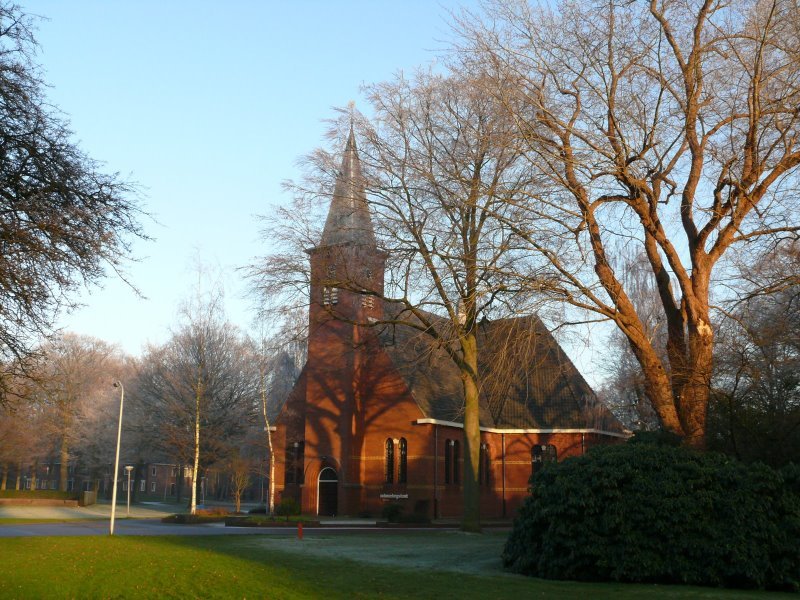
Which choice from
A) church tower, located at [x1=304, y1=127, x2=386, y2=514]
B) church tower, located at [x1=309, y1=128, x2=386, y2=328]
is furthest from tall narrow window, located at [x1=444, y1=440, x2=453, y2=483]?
church tower, located at [x1=309, y1=128, x2=386, y2=328]

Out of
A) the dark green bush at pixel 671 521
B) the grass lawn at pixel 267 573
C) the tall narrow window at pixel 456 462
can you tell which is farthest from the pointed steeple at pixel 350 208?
the tall narrow window at pixel 456 462

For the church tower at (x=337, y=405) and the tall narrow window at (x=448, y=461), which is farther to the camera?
the tall narrow window at (x=448, y=461)

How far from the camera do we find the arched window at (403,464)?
141 ft

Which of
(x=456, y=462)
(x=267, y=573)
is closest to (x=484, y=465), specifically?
(x=456, y=462)

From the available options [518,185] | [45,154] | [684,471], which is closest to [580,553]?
[684,471]

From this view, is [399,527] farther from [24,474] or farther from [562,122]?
[24,474]

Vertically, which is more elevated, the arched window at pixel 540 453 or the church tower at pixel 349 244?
the church tower at pixel 349 244

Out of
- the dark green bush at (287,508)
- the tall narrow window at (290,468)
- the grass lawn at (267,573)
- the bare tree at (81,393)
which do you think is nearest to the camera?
the grass lawn at (267,573)

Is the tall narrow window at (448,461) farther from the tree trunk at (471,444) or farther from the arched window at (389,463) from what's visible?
the tree trunk at (471,444)

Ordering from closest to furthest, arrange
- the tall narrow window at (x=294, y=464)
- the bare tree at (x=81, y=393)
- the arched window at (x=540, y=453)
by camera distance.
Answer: the arched window at (x=540, y=453)
the tall narrow window at (x=294, y=464)
the bare tree at (x=81, y=393)

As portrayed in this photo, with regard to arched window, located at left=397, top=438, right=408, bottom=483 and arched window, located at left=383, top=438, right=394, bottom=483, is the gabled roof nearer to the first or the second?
arched window, located at left=397, top=438, right=408, bottom=483

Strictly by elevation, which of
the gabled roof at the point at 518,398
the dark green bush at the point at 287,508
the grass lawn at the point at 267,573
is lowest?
the grass lawn at the point at 267,573

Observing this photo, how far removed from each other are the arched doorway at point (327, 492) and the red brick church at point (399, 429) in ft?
0.19

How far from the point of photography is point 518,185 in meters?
18.5
